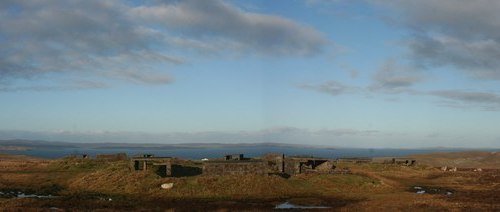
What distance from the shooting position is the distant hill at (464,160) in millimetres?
114875

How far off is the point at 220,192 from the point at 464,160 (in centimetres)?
9305

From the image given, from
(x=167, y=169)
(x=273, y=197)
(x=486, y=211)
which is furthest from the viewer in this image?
(x=167, y=169)

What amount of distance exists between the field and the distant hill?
180ft

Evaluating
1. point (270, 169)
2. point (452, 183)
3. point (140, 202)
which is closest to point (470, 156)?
point (452, 183)

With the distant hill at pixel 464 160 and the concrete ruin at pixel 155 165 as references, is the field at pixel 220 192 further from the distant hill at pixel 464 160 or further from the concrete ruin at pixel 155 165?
the distant hill at pixel 464 160

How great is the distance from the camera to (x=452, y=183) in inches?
2437

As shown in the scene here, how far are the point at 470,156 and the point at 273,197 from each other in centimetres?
10307

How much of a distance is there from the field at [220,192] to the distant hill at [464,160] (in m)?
54.9

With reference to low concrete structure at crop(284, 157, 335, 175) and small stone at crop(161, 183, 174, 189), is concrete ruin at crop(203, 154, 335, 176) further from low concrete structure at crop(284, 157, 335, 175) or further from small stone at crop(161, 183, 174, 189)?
small stone at crop(161, 183, 174, 189)

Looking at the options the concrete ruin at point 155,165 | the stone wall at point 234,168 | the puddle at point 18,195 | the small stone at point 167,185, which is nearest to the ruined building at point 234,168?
the stone wall at point 234,168

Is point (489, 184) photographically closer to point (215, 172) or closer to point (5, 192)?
point (215, 172)

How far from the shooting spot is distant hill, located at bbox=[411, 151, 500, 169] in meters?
115

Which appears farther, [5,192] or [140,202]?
[5,192]

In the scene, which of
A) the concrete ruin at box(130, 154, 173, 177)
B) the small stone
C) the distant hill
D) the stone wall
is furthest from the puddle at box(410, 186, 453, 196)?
the distant hill
